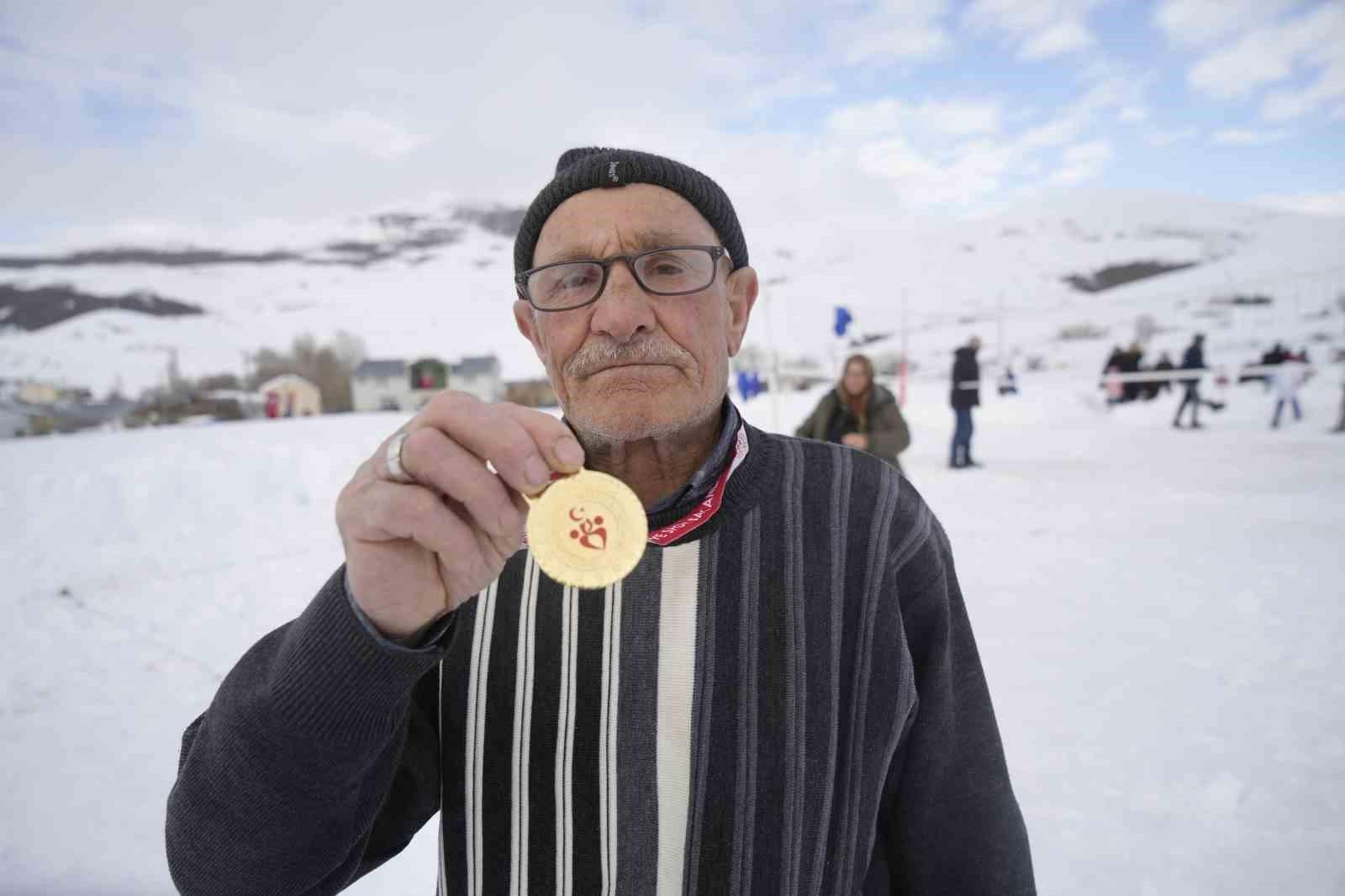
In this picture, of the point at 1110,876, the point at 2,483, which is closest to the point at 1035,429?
the point at 1110,876

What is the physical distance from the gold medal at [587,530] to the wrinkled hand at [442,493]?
0.21ft

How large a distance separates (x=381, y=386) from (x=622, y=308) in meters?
40.6

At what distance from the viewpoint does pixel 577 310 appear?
141 centimetres

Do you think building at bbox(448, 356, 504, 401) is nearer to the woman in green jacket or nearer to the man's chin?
the woman in green jacket

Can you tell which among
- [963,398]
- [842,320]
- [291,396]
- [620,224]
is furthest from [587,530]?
[291,396]

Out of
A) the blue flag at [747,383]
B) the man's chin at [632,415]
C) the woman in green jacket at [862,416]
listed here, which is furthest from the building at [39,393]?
the man's chin at [632,415]

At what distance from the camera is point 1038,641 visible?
411cm

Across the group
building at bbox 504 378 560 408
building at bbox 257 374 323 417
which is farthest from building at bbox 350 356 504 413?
building at bbox 257 374 323 417

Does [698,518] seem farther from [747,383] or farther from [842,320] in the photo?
[747,383]

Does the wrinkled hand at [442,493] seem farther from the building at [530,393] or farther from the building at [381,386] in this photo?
the building at [381,386]

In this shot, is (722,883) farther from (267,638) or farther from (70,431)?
(70,431)

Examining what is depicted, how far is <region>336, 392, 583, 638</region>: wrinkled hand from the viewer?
93cm

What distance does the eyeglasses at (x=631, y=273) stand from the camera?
4.72ft

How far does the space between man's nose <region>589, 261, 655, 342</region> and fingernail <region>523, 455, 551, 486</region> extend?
1.52ft
